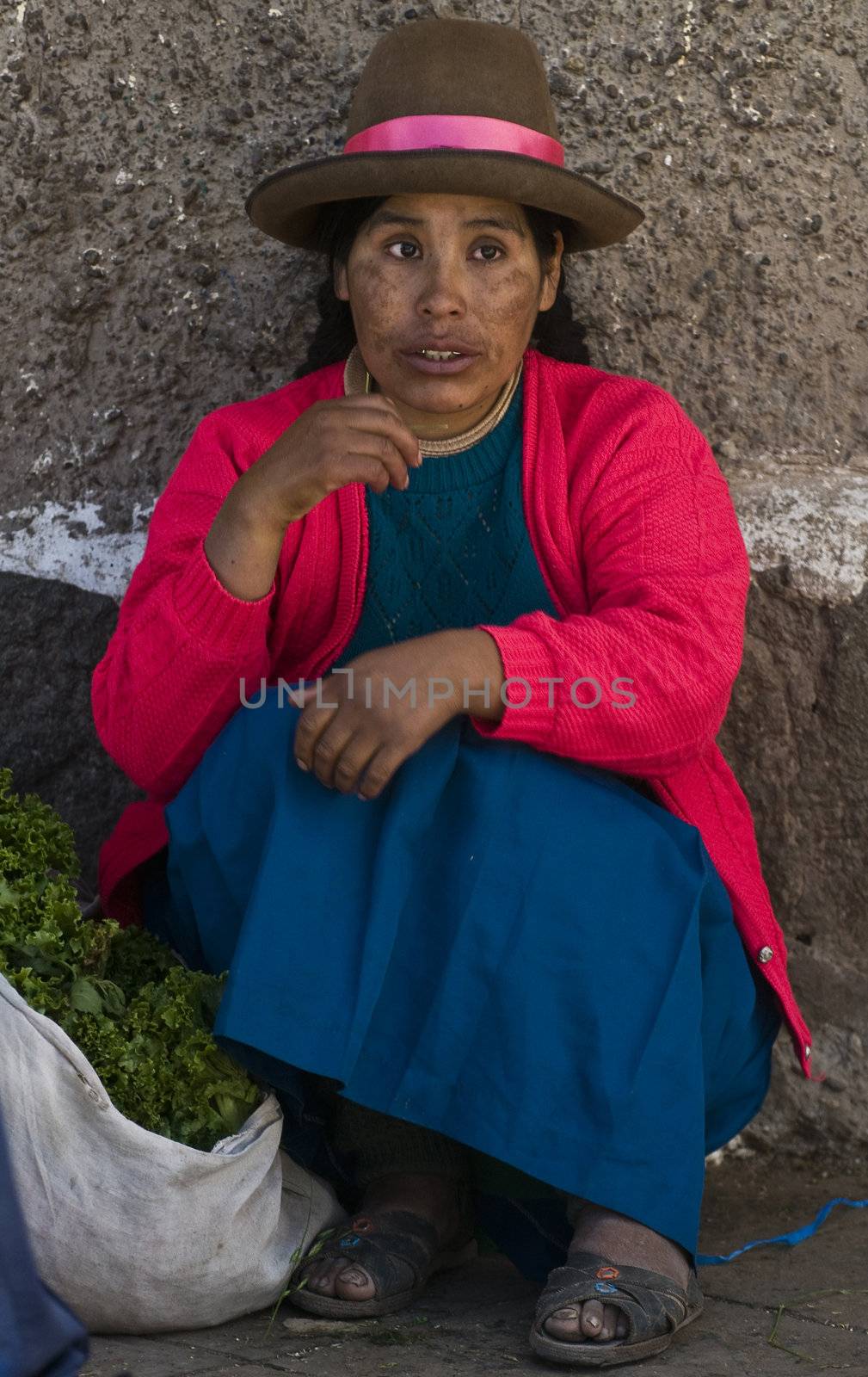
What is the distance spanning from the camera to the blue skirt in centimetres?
183

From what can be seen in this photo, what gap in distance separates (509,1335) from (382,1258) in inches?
7.4

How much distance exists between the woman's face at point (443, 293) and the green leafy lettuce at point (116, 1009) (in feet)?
2.72

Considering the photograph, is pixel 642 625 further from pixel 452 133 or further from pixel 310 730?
pixel 452 133

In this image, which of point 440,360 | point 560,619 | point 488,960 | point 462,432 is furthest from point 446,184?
point 488,960

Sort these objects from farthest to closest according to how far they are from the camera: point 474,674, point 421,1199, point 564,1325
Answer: point 421,1199 < point 474,674 < point 564,1325

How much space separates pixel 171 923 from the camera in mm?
2258

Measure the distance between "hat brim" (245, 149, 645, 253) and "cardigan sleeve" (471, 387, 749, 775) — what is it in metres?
0.28

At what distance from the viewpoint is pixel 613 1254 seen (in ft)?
6.03

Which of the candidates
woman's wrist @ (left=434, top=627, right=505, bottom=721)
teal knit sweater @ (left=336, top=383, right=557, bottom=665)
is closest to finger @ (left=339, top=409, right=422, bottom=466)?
woman's wrist @ (left=434, top=627, right=505, bottom=721)

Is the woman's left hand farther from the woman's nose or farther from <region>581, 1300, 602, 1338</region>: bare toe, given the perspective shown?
<region>581, 1300, 602, 1338</region>: bare toe

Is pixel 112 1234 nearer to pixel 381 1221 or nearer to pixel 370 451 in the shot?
pixel 381 1221

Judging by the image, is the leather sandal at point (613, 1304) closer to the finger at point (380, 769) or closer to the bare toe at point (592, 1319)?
the bare toe at point (592, 1319)

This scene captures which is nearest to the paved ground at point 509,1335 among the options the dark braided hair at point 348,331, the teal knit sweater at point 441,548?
the teal knit sweater at point 441,548

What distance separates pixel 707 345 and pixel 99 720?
1.19 metres
